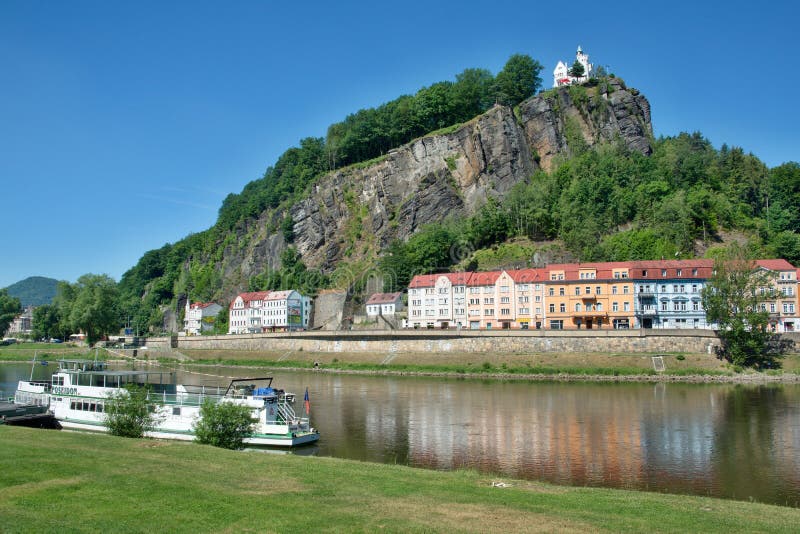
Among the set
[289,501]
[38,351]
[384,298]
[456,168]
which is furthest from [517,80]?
[289,501]

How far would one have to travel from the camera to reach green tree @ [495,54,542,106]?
144 metres

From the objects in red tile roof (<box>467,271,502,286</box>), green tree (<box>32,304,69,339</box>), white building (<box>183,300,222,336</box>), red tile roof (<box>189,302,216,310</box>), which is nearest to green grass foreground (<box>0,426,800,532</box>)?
red tile roof (<box>467,271,502,286</box>)

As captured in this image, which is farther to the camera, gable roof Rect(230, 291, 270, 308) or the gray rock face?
the gray rock face

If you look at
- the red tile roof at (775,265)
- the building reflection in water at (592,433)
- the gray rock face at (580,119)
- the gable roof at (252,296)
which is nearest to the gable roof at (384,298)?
the gable roof at (252,296)

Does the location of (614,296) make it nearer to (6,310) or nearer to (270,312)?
(270,312)

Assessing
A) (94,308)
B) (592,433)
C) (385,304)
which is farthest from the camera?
(94,308)

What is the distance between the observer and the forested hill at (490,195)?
10338 centimetres

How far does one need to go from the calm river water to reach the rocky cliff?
67795 mm

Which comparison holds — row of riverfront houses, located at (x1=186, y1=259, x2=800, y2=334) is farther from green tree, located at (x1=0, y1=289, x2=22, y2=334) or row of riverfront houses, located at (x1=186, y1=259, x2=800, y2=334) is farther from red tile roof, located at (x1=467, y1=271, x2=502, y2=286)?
green tree, located at (x1=0, y1=289, x2=22, y2=334)

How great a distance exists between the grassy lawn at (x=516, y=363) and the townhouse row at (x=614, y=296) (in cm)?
914

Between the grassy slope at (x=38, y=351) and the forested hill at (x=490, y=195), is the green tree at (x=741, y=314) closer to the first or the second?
the forested hill at (x=490, y=195)

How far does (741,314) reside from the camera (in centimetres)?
6900

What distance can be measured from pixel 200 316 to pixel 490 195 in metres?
Answer: 70.8

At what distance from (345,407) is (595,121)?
105m
